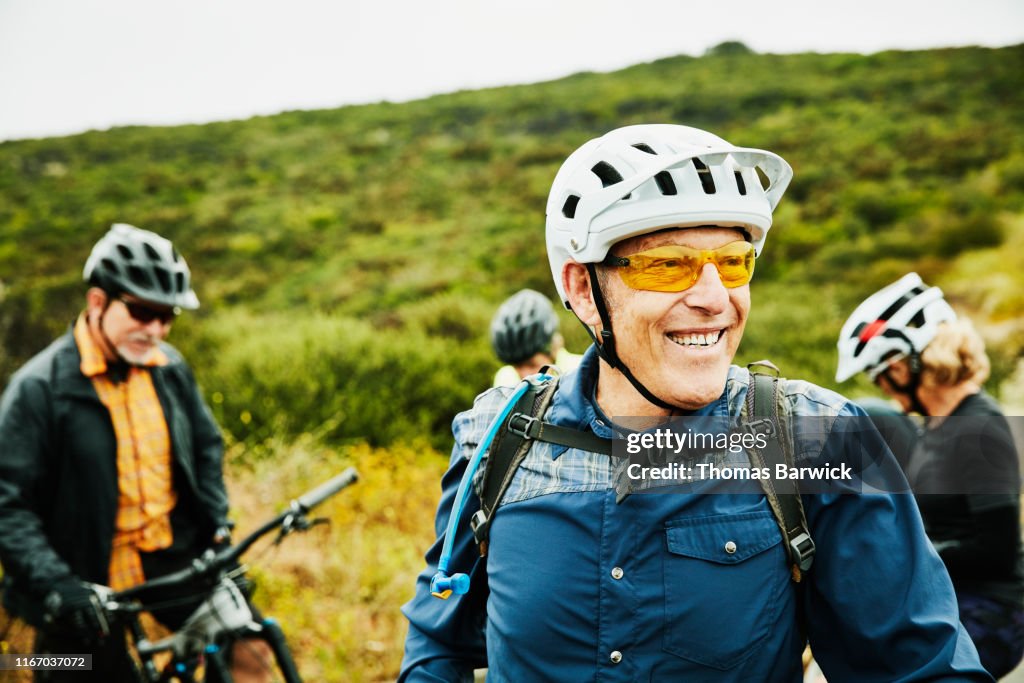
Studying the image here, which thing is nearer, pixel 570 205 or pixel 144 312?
pixel 570 205

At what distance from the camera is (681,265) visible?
176cm

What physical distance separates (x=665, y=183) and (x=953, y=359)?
2.24 meters

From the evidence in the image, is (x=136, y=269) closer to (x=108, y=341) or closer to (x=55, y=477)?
(x=108, y=341)

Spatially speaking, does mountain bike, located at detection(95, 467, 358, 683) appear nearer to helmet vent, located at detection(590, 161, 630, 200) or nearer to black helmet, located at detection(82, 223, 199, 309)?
black helmet, located at detection(82, 223, 199, 309)

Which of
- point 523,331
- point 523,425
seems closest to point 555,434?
point 523,425

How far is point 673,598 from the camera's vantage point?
1.59 metres

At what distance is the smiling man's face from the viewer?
175 centimetres

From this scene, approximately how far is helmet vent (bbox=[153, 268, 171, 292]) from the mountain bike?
1.39m

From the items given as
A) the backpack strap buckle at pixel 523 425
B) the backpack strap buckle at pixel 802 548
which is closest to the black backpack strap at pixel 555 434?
the backpack strap buckle at pixel 523 425

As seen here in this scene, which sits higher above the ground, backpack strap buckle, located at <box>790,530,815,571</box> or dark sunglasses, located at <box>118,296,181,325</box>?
dark sunglasses, located at <box>118,296,181,325</box>

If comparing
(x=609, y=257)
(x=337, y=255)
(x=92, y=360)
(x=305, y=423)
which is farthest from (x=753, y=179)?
(x=337, y=255)

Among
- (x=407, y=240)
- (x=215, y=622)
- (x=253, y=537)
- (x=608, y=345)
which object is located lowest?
(x=215, y=622)

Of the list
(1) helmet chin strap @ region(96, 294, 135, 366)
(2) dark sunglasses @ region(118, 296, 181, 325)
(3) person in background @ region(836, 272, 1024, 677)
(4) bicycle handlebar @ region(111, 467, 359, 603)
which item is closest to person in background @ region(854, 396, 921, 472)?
(3) person in background @ region(836, 272, 1024, 677)

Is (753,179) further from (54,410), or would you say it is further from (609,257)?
(54,410)
